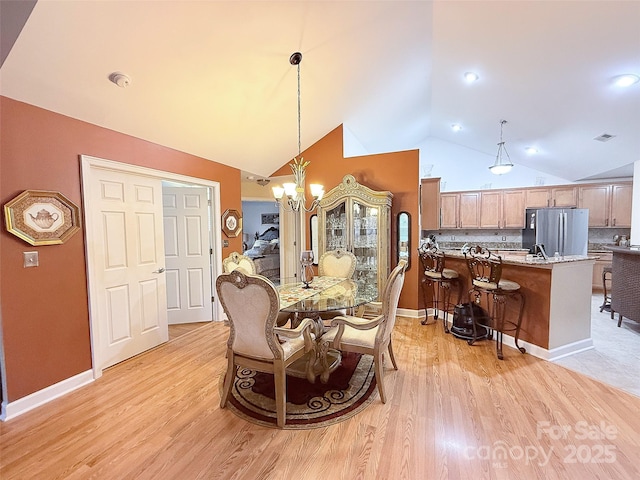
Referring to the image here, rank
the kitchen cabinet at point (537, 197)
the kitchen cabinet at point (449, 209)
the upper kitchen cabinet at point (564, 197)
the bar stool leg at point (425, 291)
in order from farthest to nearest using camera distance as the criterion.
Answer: the kitchen cabinet at point (449, 209), the kitchen cabinet at point (537, 197), the upper kitchen cabinet at point (564, 197), the bar stool leg at point (425, 291)

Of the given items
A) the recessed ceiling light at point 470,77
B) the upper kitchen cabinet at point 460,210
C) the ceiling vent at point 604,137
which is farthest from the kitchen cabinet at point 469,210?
the recessed ceiling light at point 470,77

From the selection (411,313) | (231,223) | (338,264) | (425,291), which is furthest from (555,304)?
(231,223)

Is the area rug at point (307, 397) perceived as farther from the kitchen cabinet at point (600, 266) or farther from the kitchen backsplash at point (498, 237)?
the kitchen cabinet at point (600, 266)

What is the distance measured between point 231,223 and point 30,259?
231 cm

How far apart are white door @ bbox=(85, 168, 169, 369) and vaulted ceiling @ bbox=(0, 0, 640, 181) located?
23.6 inches

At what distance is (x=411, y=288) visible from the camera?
4.25 m

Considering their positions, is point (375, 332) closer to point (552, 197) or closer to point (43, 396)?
point (43, 396)

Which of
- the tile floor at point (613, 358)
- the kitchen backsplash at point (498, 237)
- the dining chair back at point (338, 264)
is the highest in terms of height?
the kitchen backsplash at point (498, 237)

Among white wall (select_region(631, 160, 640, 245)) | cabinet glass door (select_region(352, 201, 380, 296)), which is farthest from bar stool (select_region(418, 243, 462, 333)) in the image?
white wall (select_region(631, 160, 640, 245))

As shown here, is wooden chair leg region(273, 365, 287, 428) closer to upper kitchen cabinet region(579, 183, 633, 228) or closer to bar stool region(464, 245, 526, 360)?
bar stool region(464, 245, 526, 360)

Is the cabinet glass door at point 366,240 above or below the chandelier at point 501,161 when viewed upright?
below

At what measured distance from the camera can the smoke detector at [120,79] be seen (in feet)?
7.31

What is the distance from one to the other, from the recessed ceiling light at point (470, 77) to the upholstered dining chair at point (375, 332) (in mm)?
2765

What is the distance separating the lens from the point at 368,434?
1.88m
